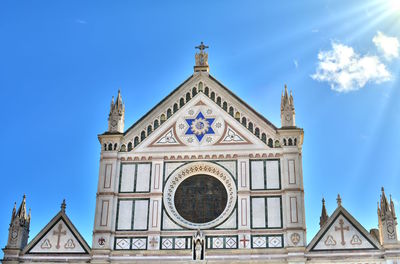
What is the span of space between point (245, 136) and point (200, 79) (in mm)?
4272

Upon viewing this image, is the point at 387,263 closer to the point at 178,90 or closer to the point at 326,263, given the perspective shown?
the point at 326,263

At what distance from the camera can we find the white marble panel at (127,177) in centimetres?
3142

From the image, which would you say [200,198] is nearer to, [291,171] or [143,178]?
[143,178]

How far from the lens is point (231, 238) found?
97.7ft

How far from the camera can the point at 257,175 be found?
31.0 m

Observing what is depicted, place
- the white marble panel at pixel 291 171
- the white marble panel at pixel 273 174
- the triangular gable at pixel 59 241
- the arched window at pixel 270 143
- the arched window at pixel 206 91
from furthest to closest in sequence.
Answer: the arched window at pixel 206 91 < the arched window at pixel 270 143 < the white marble panel at pixel 273 174 < the white marble panel at pixel 291 171 < the triangular gable at pixel 59 241

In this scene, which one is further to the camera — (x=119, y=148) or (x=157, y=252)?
(x=119, y=148)

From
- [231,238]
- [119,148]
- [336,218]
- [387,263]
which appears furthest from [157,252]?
[387,263]

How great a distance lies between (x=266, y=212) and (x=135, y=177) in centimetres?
677

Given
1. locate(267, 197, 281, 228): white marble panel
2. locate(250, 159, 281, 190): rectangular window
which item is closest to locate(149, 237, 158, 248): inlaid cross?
locate(250, 159, 281, 190): rectangular window

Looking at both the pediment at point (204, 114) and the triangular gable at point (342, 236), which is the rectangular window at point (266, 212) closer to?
the triangular gable at point (342, 236)

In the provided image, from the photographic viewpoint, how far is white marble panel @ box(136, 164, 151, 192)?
3134 centimetres

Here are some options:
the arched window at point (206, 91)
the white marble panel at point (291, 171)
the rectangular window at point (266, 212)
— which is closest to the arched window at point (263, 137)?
the white marble panel at point (291, 171)

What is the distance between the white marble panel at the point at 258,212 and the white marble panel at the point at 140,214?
5178 mm
